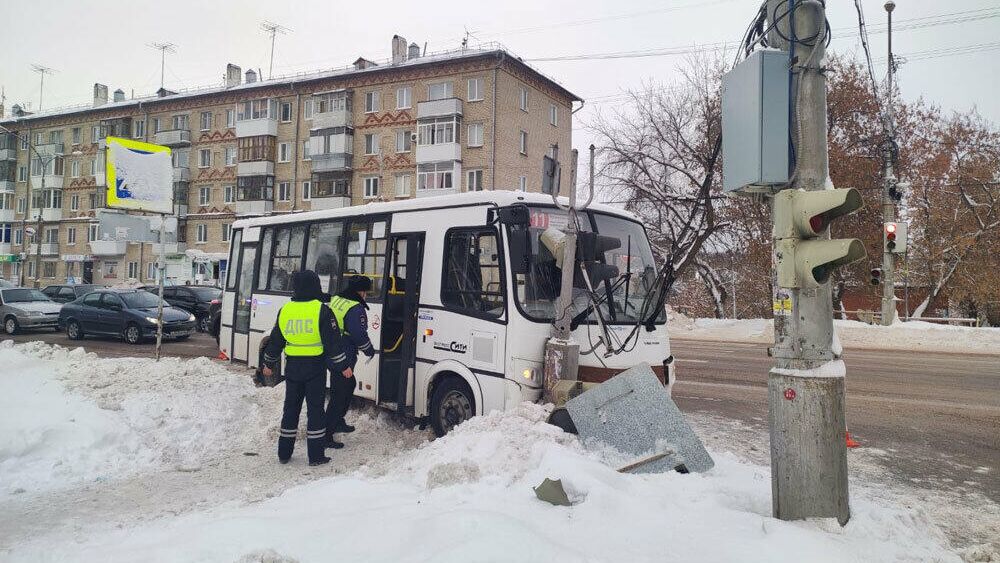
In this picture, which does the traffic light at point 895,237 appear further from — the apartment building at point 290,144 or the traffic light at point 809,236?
the apartment building at point 290,144

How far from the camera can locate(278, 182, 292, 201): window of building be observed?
49.6m

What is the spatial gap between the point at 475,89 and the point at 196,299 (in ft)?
78.2

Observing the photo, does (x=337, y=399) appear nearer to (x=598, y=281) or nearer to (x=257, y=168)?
(x=598, y=281)

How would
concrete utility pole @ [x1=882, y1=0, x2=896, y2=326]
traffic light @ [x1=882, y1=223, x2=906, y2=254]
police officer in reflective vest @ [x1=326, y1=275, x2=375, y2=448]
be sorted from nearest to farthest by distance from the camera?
police officer in reflective vest @ [x1=326, y1=275, x2=375, y2=448], traffic light @ [x1=882, y1=223, x2=906, y2=254], concrete utility pole @ [x1=882, y1=0, x2=896, y2=326]

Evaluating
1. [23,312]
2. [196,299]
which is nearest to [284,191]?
[196,299]

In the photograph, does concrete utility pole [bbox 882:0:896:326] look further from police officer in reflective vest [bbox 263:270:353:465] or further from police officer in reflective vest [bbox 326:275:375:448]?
police officer in reflective vest [bbox 263:270:353:465]

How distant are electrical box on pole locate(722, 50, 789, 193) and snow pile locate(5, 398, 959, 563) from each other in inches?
83.8

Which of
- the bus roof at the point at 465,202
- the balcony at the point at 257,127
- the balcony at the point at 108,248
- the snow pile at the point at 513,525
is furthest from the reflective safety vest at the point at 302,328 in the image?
the balcony at the point at 108,248

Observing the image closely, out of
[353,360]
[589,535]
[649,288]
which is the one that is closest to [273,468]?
[353,360]

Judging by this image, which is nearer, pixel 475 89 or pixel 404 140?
pixel 475 89

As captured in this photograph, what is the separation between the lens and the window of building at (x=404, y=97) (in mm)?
44375

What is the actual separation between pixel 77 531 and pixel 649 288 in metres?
5.68

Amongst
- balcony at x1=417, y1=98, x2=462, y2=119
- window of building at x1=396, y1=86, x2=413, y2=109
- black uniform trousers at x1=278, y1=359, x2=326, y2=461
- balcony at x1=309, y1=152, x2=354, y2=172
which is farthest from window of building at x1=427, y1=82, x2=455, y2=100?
black uniform trousers at x1=278, y1=359, x2=326, y2=461

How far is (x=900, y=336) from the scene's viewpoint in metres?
22.4
